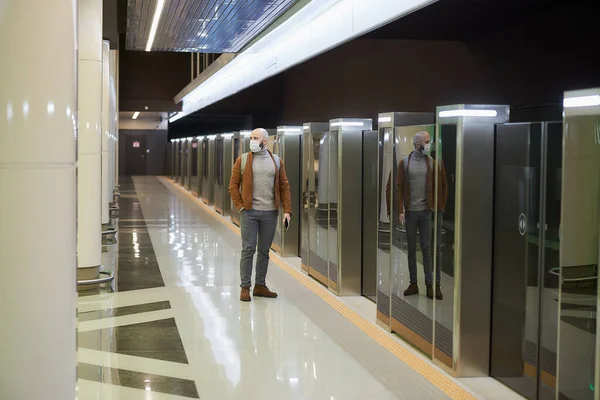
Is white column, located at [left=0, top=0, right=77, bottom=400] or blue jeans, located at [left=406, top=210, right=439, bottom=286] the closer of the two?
white column, located at [left=0, top=0, right=77, bottom=400]

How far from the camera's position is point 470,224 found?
5098mm

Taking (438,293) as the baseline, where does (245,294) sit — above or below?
below

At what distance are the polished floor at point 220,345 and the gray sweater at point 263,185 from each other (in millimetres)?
948

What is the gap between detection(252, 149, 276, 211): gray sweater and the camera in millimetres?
7680

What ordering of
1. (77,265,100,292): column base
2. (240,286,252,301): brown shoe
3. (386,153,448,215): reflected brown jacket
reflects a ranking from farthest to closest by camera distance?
1. (77,265,100,292): column base
2. (240,286,252,301): brown shoe
3. (386,153,448,215): reflected brown jacket

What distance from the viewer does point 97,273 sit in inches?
350

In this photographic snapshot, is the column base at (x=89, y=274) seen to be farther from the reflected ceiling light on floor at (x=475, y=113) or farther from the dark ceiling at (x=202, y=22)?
the reflected ceiling light on floor at (x=475, y=113)

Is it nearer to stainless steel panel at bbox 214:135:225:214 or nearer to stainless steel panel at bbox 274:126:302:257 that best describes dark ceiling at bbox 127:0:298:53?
stainless steel panel at bbox 274:126:302:257

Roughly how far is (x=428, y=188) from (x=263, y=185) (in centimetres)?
244

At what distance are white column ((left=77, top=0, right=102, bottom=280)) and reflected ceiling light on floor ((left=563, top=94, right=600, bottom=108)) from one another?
607cm

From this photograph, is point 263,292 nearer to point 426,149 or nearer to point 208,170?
point 426,149

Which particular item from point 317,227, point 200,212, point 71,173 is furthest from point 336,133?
point 200,212

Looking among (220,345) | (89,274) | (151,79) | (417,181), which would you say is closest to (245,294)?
(220,345)

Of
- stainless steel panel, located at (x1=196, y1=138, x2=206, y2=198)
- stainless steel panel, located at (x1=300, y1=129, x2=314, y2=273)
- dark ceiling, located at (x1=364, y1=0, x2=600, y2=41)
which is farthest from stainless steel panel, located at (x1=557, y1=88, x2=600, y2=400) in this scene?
stainless steel panel, located at (x1=196, y1=138, x2=206, y2=198)
